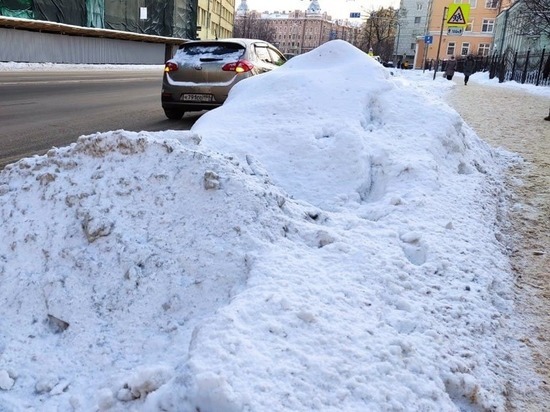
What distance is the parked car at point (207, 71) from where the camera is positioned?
9.21 m

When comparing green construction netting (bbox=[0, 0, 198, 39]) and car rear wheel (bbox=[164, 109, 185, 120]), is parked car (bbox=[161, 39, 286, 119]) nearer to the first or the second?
car rear wheel (bbox=[164, 109, 185, 120])

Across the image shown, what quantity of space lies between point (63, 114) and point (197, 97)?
99.5 inches

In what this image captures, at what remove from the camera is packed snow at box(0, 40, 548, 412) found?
6.58 feet

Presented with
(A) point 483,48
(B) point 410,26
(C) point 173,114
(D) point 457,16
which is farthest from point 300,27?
(C) point 173,114

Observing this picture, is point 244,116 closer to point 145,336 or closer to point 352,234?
point 352,234

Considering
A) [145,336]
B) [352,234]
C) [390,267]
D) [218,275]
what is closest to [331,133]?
[352,234]

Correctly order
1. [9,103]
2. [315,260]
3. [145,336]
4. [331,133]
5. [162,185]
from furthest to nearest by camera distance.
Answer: [9,103], [331,133], [162,185], [315,260], [145,336]

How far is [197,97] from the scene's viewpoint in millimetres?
9391

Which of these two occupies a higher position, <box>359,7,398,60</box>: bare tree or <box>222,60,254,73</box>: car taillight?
<box>359,7,398,60</box>: bare tree

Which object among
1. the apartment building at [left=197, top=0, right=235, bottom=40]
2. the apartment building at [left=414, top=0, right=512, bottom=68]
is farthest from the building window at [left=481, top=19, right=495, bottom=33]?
the apartment building at [left=197, top=0, right=235, bottom=40]

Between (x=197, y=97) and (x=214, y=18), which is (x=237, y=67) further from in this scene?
(x=214, y=18)

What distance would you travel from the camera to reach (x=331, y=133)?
4824 mm

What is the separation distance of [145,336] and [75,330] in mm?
343

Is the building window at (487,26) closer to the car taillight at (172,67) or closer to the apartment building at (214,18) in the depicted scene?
the apartment building at (214,18)
